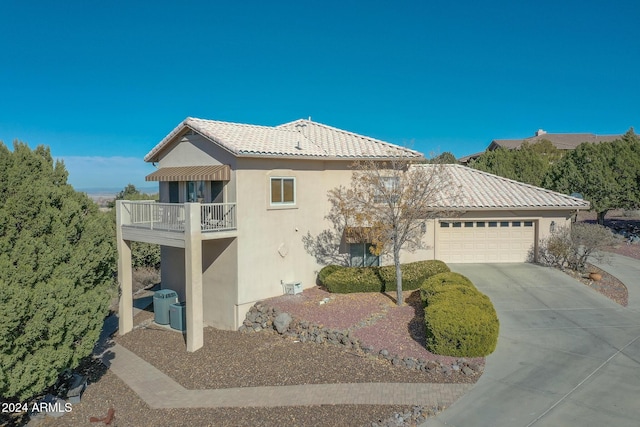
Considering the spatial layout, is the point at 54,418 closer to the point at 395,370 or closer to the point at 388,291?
the point at 395,370

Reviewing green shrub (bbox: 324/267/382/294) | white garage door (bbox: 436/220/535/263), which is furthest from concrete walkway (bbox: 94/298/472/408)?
white garage door (bbox: 436/220/535/263)

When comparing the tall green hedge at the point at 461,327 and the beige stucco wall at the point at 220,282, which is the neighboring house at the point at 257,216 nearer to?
the beige stucco wall at the point at 220,282

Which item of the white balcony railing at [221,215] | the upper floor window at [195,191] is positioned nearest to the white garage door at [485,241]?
the white balcony railing at [221,215]

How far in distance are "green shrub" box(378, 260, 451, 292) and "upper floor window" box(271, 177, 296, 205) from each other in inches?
185

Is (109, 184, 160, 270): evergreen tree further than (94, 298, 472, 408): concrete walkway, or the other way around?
(109, 184, 160, 270): evergreen tree

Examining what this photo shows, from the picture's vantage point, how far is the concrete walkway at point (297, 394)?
964 centimetres

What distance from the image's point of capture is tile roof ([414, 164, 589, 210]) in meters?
19.7

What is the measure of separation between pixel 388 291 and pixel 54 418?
11.5 meters

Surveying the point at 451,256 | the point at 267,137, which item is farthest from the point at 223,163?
the point at 451,256

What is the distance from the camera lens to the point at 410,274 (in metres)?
17.1

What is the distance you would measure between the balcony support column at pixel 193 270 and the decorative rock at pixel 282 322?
2.62 m

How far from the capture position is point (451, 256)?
20.7m

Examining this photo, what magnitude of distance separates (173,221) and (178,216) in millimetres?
299

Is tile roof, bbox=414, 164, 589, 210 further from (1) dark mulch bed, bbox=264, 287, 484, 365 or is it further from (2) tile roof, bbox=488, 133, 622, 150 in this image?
(2) tile roof, bbox=488, 133, 622, 150
